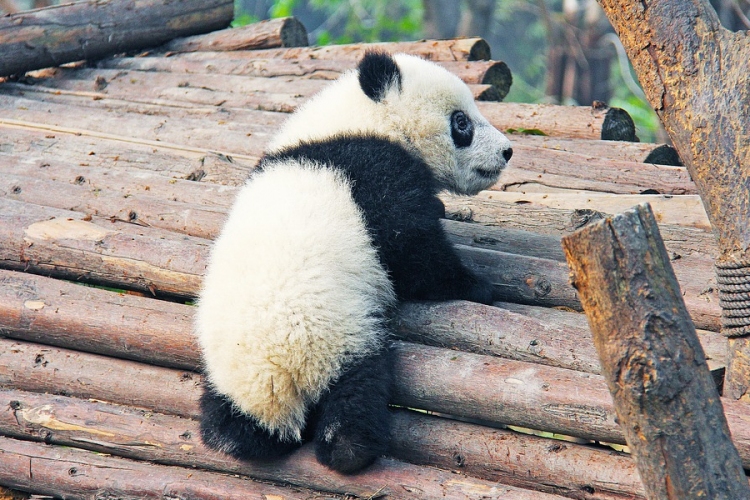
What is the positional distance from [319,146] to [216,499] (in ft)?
4.72

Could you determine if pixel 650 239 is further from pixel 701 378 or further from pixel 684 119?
pixel 684 119

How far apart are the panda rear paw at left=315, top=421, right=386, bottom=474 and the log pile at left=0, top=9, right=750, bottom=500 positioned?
0.06 m

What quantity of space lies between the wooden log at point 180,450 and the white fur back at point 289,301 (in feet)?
0.58

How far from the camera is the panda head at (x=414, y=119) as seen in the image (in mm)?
3445

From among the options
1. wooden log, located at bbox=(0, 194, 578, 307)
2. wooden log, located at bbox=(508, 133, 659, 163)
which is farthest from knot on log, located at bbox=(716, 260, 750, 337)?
wooden log, located at bbox=(508, 133, 659, 163)

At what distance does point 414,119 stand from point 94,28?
151 inches

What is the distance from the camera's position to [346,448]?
2557mm

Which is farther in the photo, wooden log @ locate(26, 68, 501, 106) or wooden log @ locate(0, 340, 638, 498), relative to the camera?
wooden log @ locate(26, 68, 501, 106)

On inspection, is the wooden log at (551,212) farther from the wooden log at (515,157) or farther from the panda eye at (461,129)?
the panda eye at (461,129)

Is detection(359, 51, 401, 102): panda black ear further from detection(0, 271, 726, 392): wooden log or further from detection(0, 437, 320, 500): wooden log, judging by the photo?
detection(0, 437, 320, 500): wooden log

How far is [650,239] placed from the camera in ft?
5.92

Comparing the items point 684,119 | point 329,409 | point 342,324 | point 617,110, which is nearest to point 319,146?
point 342,324

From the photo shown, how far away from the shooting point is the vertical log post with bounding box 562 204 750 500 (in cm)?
181

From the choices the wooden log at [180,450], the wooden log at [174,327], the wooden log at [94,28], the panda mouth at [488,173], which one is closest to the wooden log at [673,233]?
the wooden log at [174,327]
